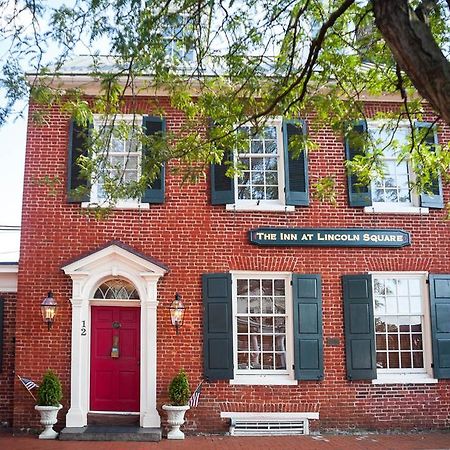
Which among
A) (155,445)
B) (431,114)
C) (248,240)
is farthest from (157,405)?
(431,114)

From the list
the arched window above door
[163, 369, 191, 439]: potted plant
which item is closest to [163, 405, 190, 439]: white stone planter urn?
[163, 369, 191, 439]: potted plant

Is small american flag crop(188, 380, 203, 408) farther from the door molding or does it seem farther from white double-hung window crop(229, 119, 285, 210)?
white double-hung window crop(229, 119, 285, 210)

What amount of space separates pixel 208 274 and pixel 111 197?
302cm

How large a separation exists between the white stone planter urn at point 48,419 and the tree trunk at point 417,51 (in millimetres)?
8400

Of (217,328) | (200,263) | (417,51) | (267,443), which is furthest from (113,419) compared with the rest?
(417,51)

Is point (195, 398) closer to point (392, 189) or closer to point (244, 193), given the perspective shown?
point (244, 193)

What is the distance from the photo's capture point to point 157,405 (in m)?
10.8

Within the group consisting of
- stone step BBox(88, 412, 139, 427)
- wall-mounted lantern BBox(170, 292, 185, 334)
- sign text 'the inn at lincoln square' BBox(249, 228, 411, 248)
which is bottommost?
stone step BBox(88, 412, 139, 427)

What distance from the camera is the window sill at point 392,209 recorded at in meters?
11.7

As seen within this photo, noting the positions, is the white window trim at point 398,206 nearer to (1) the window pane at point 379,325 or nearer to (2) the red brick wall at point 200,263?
(2) the red brick wall at point 200,263

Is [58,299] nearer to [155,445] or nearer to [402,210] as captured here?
[155,445]

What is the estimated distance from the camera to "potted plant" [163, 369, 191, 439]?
414 inches

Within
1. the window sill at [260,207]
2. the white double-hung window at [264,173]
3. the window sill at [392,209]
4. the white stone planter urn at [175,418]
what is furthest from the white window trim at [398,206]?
the white stone planter urn at [175,418]

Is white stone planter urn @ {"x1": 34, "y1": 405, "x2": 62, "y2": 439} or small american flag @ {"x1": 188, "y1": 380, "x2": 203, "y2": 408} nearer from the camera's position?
white stone planter urn @ {"x1": 34, "y1": 405, "x2": 62, "y2": 439}
